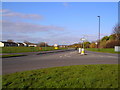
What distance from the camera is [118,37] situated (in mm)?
49531

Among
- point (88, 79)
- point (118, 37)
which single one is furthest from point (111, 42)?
point (88, 79)

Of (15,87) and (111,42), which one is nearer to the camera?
(15,87)

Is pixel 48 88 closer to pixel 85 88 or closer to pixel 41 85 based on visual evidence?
pixel 41 85

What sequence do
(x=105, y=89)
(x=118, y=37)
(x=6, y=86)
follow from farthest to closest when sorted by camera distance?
(x=118, y=37) < (x=6, y=86) < (x=105, y=89)

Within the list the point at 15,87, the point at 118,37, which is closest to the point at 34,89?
the point at 15,87

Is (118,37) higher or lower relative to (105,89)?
higher

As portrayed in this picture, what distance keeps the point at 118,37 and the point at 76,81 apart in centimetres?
4912

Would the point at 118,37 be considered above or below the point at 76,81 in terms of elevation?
above

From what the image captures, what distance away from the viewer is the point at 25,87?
4.50 m

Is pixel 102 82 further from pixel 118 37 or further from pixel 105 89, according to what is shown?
pixel 118 37

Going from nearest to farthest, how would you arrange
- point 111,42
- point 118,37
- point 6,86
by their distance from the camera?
point 6,86, point 118,37, point 111,42

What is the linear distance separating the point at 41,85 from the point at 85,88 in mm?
1485

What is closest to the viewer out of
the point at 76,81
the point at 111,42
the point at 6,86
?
the point at 6,86

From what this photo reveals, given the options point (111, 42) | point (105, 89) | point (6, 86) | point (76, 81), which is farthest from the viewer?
point (111, 42)
